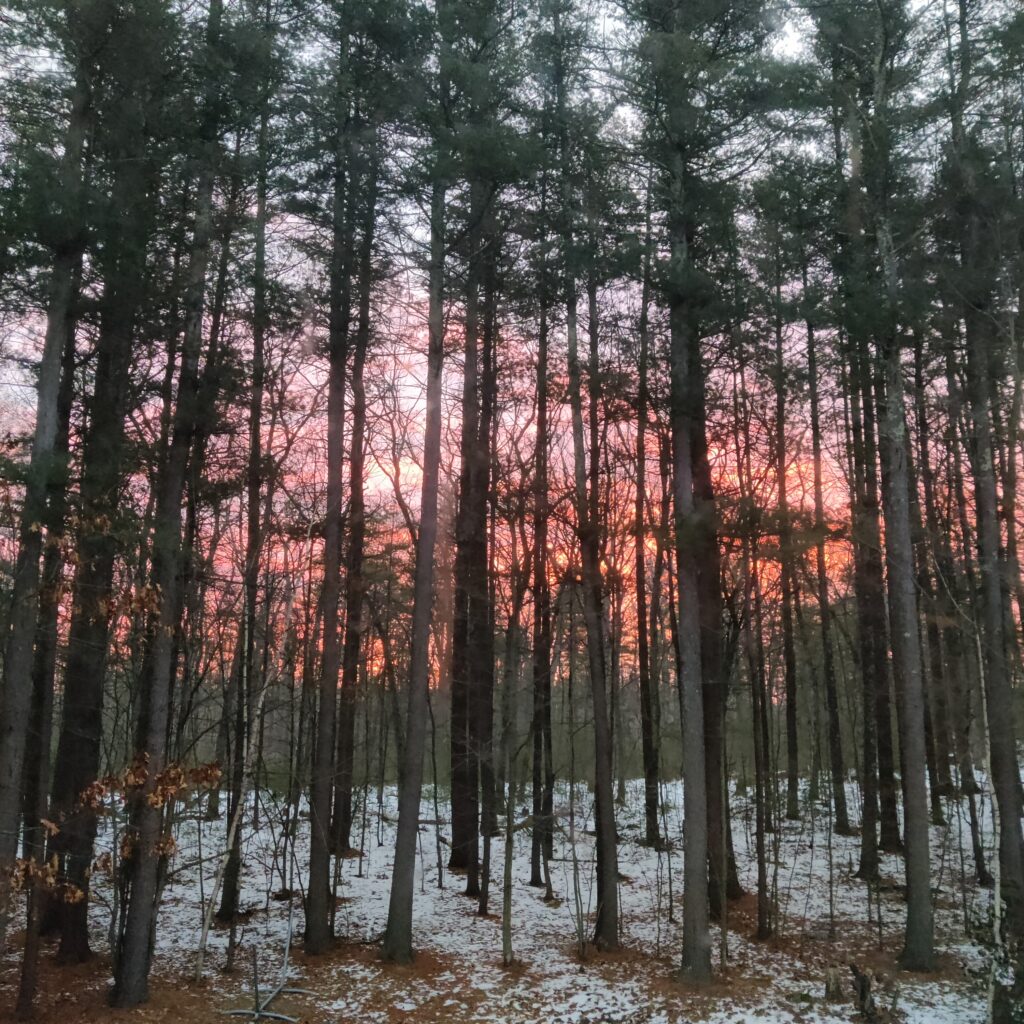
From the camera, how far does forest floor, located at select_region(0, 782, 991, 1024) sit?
8344mm

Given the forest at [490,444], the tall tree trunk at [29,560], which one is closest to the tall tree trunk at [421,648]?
the forest at [490,444]

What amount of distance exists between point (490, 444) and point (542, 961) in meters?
8.49

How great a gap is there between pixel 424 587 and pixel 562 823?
36.0 feet

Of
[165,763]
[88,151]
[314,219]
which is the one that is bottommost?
[165,763]

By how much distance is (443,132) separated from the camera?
10867 mm

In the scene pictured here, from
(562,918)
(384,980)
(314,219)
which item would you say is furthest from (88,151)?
(562,918)

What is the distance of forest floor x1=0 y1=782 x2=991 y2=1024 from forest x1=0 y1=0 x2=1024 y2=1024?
0.08 meters

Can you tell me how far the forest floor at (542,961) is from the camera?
8.34m

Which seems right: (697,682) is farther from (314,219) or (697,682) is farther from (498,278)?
(314,219)

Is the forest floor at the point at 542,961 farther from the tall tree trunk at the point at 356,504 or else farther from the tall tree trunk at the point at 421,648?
the tall tree trunk at the point at 356,504

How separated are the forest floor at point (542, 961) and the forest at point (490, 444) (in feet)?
0.27

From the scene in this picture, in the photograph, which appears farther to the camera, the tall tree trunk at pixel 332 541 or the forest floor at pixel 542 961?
the tall tree trunk at pixel 332 541

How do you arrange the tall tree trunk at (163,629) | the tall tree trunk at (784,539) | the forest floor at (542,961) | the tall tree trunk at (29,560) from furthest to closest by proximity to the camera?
the tall tree trunk at (784,539)
the forest floor at (542,961)
the tall tree trunk at (163,629)
the tall tree trunk at (29,560)

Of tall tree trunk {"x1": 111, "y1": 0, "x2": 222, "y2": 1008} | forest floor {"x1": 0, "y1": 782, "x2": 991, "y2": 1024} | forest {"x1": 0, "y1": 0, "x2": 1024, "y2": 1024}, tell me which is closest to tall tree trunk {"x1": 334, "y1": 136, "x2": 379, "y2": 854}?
forest {"x1": 0, "y1": 0, "x2": 1024, "y2": 1024}
